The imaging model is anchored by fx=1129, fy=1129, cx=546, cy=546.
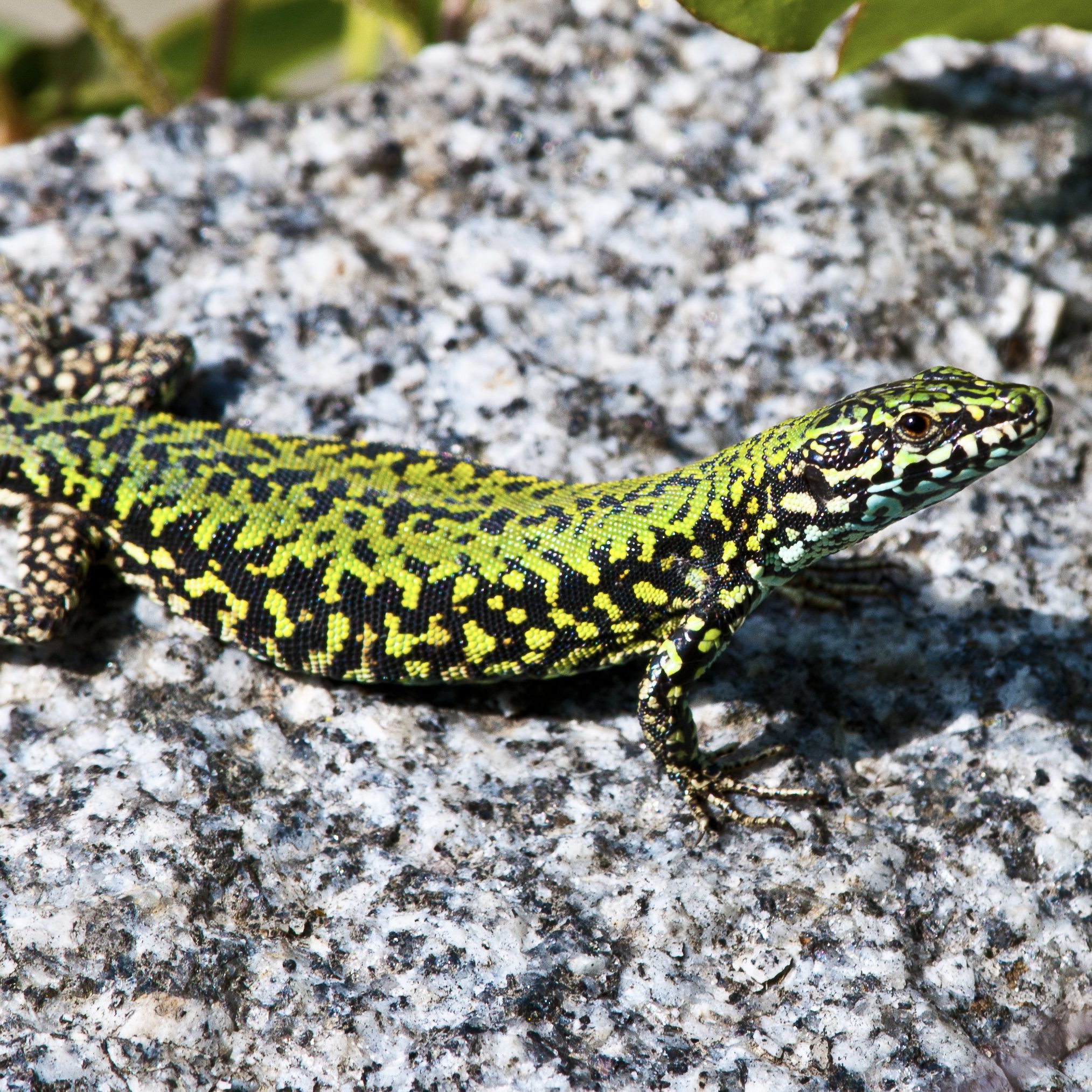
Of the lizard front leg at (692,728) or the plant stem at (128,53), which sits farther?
the plant stem at (128,53)

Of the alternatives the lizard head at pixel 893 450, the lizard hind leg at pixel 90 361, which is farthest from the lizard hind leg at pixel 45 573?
the lizard head at pixel 893 450

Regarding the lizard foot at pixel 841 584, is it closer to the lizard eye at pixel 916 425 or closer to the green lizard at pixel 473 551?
the green lizard at pixel 473 551

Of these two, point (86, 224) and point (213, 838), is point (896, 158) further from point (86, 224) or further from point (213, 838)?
point (213, 838)

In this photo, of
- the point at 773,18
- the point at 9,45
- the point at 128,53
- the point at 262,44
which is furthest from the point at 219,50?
the point at 773,18

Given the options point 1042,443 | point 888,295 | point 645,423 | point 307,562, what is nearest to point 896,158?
point 888,295

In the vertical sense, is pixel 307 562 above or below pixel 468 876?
above

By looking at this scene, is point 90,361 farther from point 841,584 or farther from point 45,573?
point 841,584
